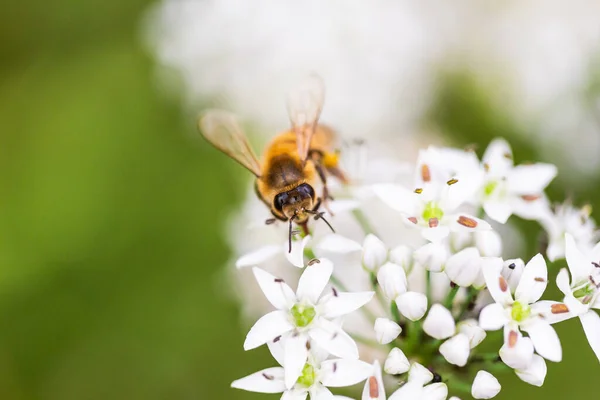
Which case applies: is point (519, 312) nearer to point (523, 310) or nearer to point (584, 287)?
point (523, 310)

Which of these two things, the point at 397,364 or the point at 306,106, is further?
the point at 306,106

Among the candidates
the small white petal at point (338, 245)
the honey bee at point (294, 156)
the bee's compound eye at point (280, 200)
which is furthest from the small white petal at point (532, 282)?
the bee's compound eye at point (280, 200)

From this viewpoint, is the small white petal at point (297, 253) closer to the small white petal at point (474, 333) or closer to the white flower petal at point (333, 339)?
the white flower petal at point (333, 339)

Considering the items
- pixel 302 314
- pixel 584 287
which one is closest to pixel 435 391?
pixel 302 314

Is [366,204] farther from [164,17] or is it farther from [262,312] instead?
[164,17]

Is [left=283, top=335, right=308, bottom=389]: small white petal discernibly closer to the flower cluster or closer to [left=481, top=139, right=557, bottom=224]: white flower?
the flower cluster

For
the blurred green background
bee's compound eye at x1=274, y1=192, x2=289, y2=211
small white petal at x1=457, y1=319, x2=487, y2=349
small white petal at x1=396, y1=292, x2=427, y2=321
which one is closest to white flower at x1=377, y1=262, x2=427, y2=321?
small white petal at x1=396, y1=292, x2=427, y2=321
